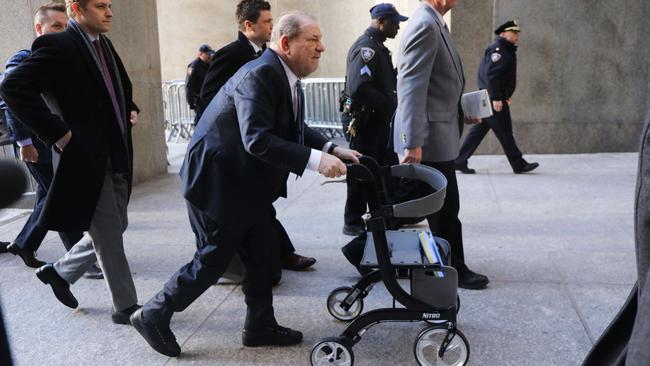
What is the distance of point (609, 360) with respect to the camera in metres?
1.23

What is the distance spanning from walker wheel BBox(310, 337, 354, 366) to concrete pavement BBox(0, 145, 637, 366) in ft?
0.72

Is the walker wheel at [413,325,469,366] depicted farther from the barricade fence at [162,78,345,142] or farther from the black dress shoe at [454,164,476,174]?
the barricade fence at [162,78,345,142]

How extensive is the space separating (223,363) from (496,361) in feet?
4.59

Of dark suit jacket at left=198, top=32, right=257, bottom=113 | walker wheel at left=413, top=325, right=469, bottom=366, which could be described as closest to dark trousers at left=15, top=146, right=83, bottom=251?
dark suit jacket at left=198, top=32, right=257, bottom=113

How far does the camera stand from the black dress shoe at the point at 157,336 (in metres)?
3.14

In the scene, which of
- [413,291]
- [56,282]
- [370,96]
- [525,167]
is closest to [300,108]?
[413,291]

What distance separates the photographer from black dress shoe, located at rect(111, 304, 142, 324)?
352 centimetres

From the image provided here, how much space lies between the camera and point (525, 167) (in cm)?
775

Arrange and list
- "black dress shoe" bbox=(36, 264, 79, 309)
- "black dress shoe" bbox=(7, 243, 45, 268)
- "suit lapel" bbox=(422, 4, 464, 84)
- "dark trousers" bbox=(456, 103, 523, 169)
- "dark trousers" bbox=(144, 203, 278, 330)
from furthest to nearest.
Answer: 1. "dark trousers" bbox=(456, 103, 523, 169)
2. "black dress shoe" bbox=(7, 243, 45, 268)
3. "suit lapel" bbox=(422, 4, 464, 84)
4. "black dress shoe" bbox=(36, 264, 79, 309)
5. "dark trousers" bbox=(144, 203, 278, 330)

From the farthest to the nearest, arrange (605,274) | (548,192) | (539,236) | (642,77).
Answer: (642,77)
(548,192)
(539,236)
(605,274)

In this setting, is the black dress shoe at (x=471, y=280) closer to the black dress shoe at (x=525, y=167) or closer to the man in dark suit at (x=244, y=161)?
the man in dark suit at (x=244, y=161)

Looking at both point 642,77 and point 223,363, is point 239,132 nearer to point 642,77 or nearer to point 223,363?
point 223,363

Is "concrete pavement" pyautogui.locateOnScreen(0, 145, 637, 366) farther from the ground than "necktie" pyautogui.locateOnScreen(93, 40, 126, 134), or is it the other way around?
"necktie" pyautogui.locateOnScreen(93, 40, 126, 134)

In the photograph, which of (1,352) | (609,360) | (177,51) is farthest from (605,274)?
(177,51)
